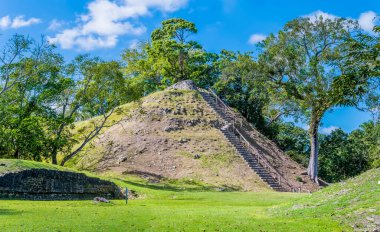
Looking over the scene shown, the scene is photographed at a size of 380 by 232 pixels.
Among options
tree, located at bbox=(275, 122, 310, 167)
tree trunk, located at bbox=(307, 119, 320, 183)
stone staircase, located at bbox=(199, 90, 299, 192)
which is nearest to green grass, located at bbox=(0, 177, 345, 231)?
stone staircase, located at bbox=(199, 90, 299, 192)

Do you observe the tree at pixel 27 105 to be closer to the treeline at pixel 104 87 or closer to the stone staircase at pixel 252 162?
the treeline at pixel 104 87

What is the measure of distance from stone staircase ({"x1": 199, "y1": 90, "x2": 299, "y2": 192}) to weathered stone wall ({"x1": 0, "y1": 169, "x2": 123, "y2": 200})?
55.2 feet

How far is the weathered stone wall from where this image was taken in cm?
2538

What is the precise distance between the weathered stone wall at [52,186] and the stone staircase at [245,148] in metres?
16.8

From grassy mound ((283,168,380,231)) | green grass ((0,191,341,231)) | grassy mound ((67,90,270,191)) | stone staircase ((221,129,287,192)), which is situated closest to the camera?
green grass ((0,191,341,231))

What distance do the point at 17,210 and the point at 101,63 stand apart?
27.3 meters

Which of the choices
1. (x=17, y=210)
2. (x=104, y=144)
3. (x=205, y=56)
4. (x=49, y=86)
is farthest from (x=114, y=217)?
(x=205, y=56)

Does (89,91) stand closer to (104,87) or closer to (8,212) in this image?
(104,87)

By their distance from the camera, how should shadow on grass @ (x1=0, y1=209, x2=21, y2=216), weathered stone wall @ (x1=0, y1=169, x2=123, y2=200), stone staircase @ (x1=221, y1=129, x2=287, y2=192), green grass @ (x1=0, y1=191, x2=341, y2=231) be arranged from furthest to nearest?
1. stone staircase @ (x1=221, y1=129, x2=287, y2=192)
2. weathered stone wall @ (x1=0, y1=169, x2=123, y2=200)
3. shadow on grass @ (x1=0, y1=209, x2=21, y2=216)
4. green grass @ (x1=0, y1=191, x2=341, y2=231)

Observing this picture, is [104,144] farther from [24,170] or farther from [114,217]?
[114,217]

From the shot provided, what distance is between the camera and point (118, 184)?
3453 cm

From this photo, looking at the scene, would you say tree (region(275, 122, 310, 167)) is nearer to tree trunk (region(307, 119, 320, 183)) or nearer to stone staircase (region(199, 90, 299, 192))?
stone staircase (region(199, 90, 299, 192))

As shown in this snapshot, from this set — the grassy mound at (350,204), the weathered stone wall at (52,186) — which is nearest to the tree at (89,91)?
the weathered stone wall at (52,186)

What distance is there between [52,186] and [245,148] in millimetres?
26370
